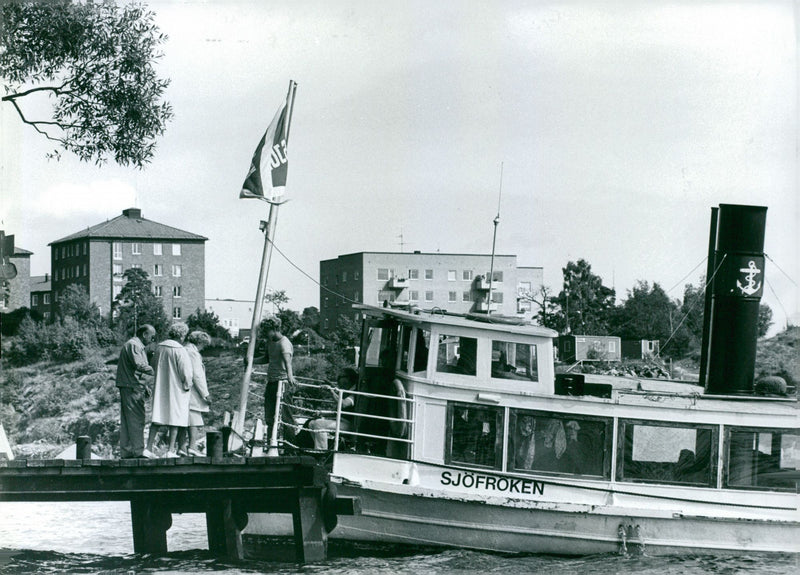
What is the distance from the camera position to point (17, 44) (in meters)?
16.3

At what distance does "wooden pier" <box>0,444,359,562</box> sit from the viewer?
11.5 meters

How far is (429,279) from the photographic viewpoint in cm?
9338

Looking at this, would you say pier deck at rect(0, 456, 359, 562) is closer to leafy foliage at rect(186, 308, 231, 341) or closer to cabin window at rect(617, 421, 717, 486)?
cabin window at rect(617, 421, 717, 486)

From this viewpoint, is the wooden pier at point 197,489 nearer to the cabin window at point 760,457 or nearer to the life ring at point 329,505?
the life ring at point 329,505

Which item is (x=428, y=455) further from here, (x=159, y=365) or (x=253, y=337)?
(x=159, y=365)

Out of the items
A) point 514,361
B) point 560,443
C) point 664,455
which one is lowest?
point 664,455

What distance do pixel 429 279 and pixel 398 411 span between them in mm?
79886

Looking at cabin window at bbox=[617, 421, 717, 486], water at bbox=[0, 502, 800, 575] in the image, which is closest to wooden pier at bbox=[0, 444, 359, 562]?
water at bbox=[0, 502, 800, 575]

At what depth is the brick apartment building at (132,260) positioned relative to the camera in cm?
8169

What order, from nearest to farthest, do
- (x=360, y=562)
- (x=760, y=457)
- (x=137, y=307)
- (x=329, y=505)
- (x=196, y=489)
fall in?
(x=196, y=489)
(x=329, y=505)
(x=360, y=562)
(x=760, y=457)
(x=137, y=307)

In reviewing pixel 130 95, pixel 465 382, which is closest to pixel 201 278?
pixel 130 95

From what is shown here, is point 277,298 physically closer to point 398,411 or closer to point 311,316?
point 311,316

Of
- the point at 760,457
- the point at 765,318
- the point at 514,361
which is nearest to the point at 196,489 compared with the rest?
the point at 514,361

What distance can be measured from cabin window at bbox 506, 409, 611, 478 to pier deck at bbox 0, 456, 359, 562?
8.03ft
